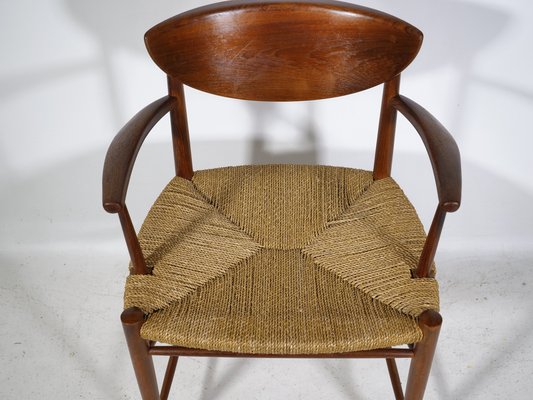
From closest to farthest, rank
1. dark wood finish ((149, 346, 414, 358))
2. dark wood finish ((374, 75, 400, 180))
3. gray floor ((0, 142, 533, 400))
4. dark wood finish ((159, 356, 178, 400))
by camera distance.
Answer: dark wood finish ((149, 346, 414, 358)), dark wood finish ((374, 75, 400, 180)), dark wood finish ((159, 356, 178, 400)), gray floor ((0, 142, 533, 400))

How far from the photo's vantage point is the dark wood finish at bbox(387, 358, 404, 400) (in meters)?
1.14

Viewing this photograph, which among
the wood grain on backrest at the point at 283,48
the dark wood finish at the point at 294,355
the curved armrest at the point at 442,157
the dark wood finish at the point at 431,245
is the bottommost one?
the dark wood finish at the point at 294,355

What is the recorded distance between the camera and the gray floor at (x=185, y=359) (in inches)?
49.5

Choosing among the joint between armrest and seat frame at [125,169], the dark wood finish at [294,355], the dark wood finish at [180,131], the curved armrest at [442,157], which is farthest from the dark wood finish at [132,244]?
the curved armrest at [442,157]

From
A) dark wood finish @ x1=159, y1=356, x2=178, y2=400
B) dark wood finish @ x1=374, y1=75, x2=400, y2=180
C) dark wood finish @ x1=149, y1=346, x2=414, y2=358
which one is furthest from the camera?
dark wood finish @ x1=159, y1=356, x2=178, y2=400

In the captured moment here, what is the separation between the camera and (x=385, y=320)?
0.81 meters

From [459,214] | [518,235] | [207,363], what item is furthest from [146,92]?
[518,235]

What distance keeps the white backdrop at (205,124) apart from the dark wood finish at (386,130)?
25 cm

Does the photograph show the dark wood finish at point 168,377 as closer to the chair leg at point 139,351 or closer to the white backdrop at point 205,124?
the chair leg at point 139,351

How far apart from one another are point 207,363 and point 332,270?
0.53m

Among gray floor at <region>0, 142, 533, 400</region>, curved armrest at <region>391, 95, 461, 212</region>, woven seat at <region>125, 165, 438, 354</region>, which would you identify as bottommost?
gray floor at <region>0, 142, 533, 400</region>

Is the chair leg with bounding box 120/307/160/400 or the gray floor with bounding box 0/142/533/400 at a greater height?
the chair leg with bounding box 120/307/160/400

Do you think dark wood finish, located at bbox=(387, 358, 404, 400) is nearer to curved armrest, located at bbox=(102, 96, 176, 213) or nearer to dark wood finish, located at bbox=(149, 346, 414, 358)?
dark wood finish, located at bbox=(149, 346, 414, 358)

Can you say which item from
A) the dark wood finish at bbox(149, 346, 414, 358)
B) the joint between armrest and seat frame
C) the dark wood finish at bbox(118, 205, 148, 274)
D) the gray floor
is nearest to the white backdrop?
the gray floor
